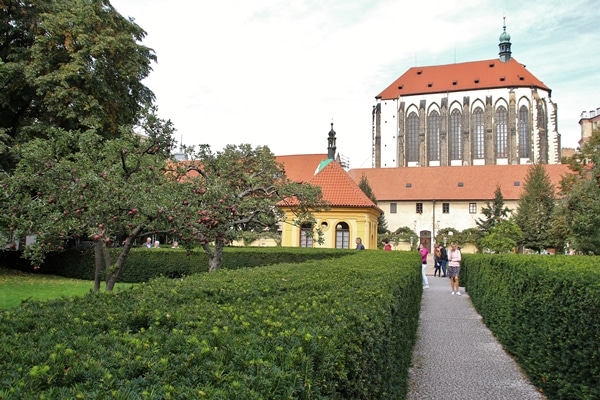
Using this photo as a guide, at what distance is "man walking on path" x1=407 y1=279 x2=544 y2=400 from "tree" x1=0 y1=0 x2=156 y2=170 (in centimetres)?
1556

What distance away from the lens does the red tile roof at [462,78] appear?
78.8 meters

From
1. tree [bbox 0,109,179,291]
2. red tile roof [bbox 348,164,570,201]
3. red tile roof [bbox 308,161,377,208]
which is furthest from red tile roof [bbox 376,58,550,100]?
tree [bbox 0,109,179,291]

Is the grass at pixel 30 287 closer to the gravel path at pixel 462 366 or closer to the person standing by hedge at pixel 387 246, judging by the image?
the gravel path at pixel 462 366

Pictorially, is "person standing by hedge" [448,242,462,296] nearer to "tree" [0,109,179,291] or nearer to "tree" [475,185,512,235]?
"tree" [0,109,179,291]

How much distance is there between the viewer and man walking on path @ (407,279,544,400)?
23.9 ft

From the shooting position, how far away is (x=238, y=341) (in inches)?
111

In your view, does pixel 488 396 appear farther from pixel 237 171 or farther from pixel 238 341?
pixel 237 171

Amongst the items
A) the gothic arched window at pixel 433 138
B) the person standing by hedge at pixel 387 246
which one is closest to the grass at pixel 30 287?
the person standing by hedge at pixel 387 246

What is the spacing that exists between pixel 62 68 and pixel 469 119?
2627 inches

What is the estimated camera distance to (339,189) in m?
32.6

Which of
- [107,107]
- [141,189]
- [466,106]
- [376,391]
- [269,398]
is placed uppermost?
[466,106]

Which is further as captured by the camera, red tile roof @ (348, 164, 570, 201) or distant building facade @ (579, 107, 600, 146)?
distant building facade @ (579, 107, 600, 146)

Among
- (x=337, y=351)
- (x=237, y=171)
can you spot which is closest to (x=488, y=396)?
(x=337, y=351)

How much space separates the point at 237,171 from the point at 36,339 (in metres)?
13.9
